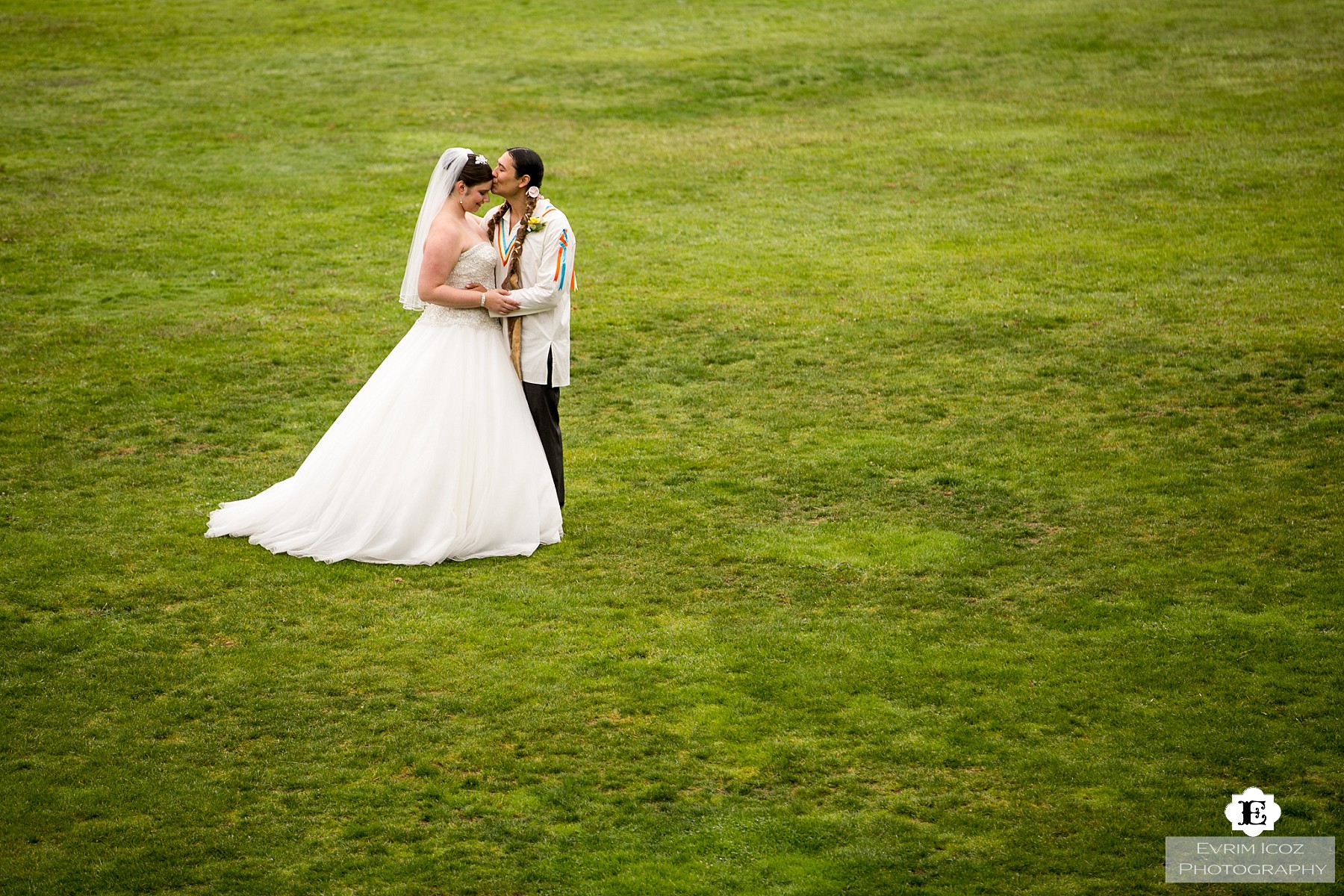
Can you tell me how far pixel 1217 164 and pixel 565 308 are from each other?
43.8 ft

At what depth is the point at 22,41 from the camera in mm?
26594

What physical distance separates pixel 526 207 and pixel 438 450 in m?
1.83

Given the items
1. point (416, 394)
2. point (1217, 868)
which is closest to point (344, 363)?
point (416, 394)

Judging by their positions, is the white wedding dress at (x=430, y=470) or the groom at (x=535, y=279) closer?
the white wedding dress at (x=430, y=470)

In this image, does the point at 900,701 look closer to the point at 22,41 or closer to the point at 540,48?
the point at 540,48

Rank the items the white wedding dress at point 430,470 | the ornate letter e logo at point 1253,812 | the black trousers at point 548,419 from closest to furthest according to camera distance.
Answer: the ornate letter e logo at point 1253,812 → the white wedding dress at point 430,470 → the black trousers at point 548,419

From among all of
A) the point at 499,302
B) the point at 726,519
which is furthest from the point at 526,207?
the point at 726,519

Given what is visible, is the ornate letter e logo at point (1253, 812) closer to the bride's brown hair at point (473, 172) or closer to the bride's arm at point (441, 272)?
the bride's arm at point (441, 272)

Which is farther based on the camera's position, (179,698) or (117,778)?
(179,698)

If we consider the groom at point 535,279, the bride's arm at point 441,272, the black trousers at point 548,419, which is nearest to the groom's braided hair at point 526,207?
the groom at point 535,279

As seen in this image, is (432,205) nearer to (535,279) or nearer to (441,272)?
(441,272)

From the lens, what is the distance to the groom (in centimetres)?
869

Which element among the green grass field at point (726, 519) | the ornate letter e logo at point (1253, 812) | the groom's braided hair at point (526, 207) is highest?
the groom's braided hair at point (526, 207)

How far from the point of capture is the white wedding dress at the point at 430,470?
8.42m
